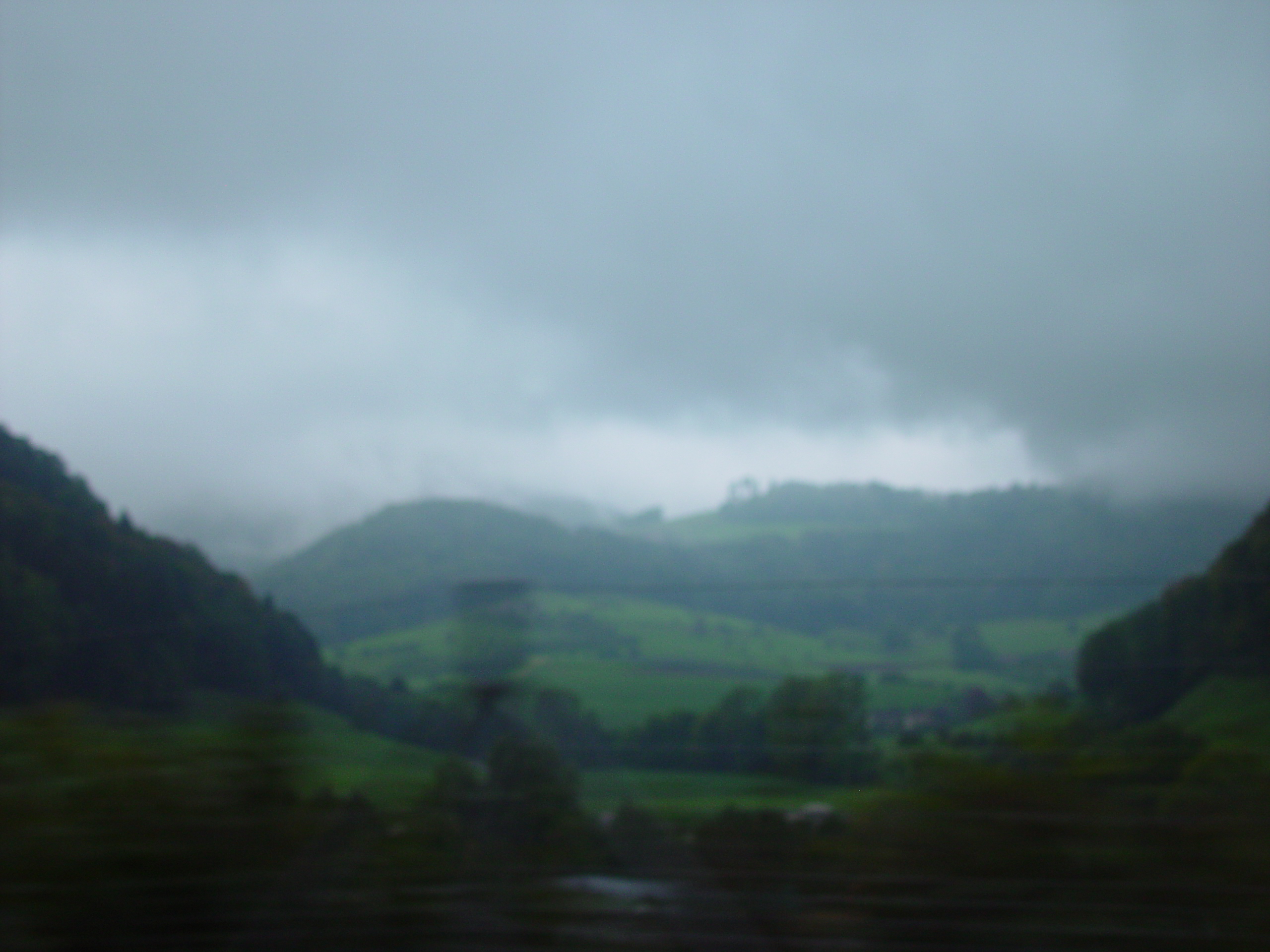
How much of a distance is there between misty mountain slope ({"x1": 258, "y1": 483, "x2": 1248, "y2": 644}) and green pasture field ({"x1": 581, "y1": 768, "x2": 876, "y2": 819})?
1.99 ft

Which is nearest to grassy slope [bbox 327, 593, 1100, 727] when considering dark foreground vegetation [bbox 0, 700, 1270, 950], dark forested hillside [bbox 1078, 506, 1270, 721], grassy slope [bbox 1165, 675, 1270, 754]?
dark forested hillside [bbox 1078, 506, 1270, 721]

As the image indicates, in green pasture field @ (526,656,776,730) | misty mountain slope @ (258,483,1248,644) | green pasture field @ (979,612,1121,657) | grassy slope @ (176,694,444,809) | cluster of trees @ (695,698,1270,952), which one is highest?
misty mountain slope @ (258,483,1248,644)

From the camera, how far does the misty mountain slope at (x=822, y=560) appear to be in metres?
3.69

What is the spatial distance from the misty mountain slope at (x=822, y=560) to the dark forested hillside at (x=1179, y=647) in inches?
5.3

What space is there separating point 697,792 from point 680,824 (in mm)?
118

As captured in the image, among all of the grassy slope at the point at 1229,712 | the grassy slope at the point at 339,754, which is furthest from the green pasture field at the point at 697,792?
the grassy slope at the point at 1229,712

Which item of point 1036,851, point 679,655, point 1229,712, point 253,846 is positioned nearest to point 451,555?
point 679,655

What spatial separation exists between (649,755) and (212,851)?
1.41 metres

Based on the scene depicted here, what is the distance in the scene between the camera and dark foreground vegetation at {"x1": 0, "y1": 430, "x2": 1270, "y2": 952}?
9.73 ft

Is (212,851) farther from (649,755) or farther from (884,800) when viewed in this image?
(884,800)

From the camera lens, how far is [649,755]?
359 centimetres

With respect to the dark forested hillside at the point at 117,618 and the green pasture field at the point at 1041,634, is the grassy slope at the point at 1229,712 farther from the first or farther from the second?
the dark forested hillside at the point at 117,618

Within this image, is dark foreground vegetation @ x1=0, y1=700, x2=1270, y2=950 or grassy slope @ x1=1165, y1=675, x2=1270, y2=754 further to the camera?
grassy slope @ x1=1165, y1=675, x2=1270, y2=754

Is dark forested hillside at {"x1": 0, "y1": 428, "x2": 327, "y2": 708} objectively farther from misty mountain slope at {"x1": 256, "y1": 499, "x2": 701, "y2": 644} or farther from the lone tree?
the lone tree
